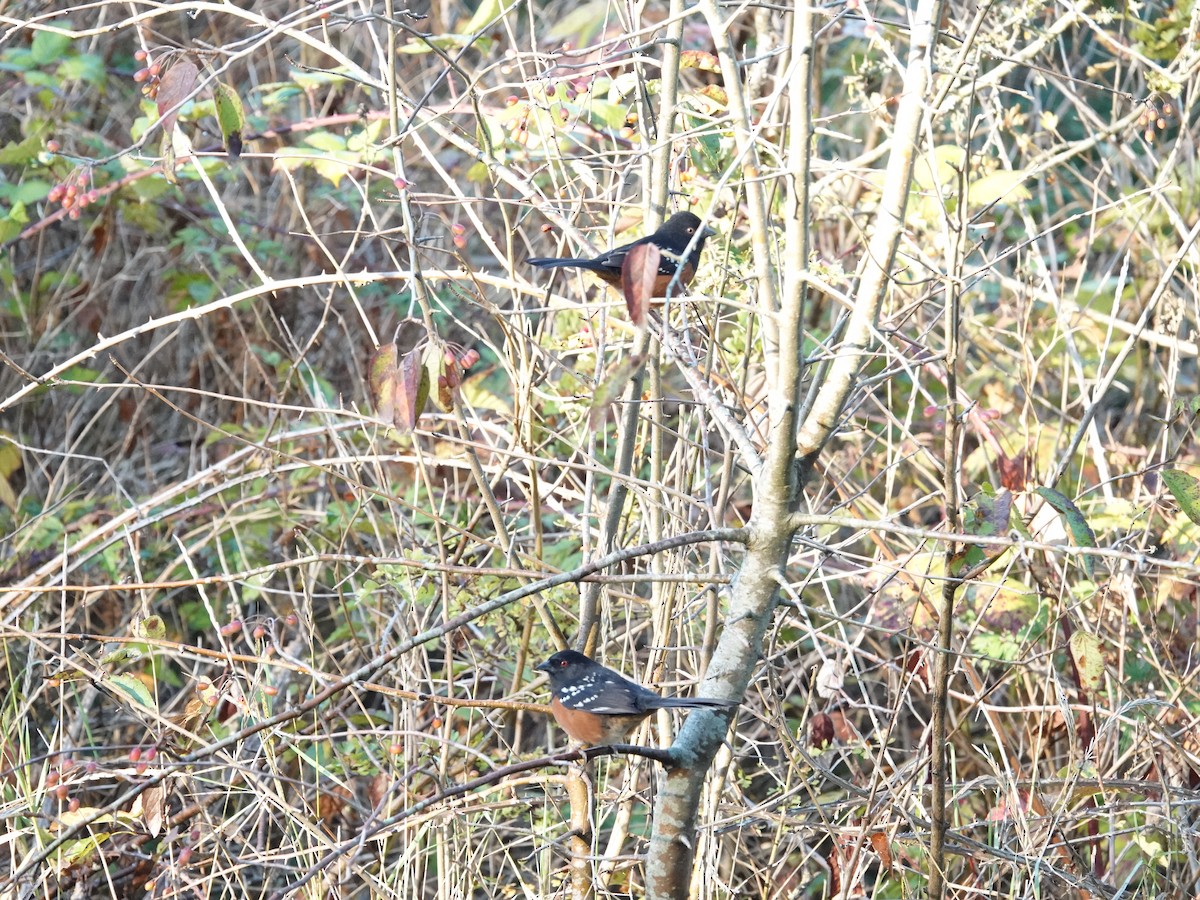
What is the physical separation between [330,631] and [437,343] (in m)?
3.25

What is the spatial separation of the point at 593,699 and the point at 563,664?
0.14 m

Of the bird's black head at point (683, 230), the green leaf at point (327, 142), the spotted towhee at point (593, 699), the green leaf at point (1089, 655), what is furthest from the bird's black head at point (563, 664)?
the green leaf at point (327, 142)

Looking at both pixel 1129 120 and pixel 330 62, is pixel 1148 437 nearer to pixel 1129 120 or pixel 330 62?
pixel 1129 120

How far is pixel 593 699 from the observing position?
9.74ft

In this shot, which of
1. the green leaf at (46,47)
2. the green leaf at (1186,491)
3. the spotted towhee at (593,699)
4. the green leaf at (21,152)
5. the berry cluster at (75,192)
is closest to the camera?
the green leaf at (1186,491)

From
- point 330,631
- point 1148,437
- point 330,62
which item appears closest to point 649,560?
point 330,631

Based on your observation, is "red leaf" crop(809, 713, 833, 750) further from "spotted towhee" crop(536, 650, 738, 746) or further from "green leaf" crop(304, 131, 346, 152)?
"green leaf" crop(304, 131, 346, 152)

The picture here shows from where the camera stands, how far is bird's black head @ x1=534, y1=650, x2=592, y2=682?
3.04m

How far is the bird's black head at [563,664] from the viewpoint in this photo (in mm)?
3041

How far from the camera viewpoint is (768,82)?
210 inches

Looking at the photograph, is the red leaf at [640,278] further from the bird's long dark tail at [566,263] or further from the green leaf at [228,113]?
the bird's long dark tail at [566,263]

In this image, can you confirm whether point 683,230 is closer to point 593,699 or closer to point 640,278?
point 593,699

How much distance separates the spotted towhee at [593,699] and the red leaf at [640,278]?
1.38 metres

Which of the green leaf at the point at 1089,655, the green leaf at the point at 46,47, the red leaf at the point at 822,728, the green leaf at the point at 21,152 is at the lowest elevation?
the red leaf at the point at 822,728
